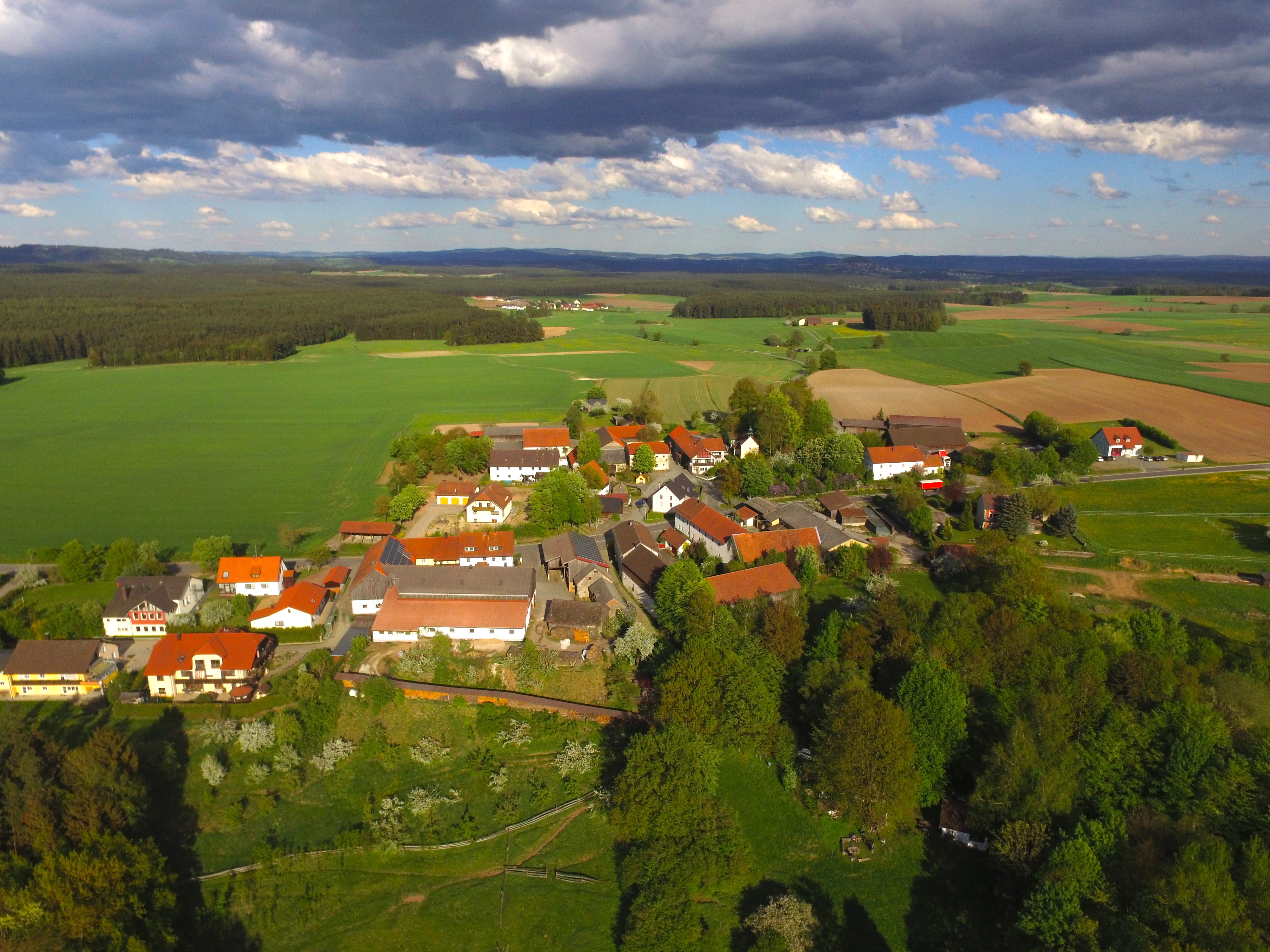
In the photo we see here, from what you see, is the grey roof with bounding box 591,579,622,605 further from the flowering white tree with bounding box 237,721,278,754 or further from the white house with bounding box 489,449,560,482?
the white house with bounding box 489,449,560,482

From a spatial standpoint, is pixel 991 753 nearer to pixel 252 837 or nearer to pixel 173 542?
pixel 252 837

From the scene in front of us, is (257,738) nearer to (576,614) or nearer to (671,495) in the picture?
(576,614)

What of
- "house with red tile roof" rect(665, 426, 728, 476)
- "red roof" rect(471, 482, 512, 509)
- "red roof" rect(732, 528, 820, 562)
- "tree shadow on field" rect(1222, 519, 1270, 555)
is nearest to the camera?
"red roof" rect(732, 528, 820, 562)

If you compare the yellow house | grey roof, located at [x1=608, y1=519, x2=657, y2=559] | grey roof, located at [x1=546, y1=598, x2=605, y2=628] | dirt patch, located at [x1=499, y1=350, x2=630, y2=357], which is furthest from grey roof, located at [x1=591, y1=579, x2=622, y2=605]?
dirt patch, located at [x1=499, y1=350, x2=630, y2=357]

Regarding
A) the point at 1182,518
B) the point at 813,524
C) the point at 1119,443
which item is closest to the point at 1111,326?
the point at 1119,443

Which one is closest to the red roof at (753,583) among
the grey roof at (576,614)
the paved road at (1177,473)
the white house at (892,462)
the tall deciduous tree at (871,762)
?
the grey roof at (576,614)

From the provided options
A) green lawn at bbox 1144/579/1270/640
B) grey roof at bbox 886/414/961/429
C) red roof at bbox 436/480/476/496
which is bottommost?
green lawn at bbox 1144/579/1270/640
